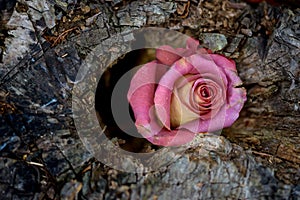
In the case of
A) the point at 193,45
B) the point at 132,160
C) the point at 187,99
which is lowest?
the point at 132,160

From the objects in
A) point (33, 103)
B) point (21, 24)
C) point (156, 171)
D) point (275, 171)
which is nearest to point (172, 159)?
point (156, 171)

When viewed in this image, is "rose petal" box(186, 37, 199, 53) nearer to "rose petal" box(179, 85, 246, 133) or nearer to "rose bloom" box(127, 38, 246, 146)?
"rose bloom" box(127, 38, 246, 146)

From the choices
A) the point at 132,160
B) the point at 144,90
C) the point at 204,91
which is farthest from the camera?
the point at 144,90

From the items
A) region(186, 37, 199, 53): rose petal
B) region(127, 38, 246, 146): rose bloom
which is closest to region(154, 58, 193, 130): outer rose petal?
region(127, 38, 246, 146): rose bloom

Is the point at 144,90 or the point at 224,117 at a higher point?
the point at 144,90

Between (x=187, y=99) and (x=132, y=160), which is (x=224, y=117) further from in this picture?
(x=132, y=160)

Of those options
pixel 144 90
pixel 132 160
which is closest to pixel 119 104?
pixel 144 90
